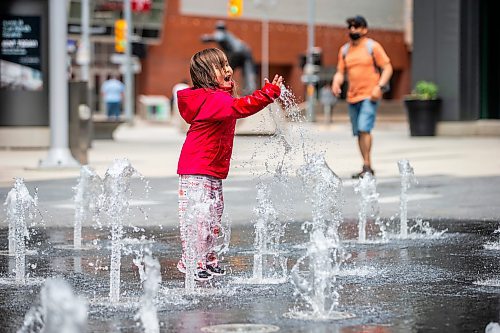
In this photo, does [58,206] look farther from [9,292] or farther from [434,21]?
[434,21]

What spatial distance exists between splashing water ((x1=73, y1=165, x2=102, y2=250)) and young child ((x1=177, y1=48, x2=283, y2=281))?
193 centimetres

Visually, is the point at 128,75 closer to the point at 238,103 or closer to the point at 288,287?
the point at 238,103

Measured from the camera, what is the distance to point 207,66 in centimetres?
793

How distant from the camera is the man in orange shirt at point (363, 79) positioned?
1598 centimetres

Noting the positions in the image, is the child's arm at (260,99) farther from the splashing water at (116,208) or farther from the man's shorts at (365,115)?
the man's shorts at (365,115)

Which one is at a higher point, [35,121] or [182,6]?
[182,6]

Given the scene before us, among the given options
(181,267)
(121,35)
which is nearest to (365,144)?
(181,267)

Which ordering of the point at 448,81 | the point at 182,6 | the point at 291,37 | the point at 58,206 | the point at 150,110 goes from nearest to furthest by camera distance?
1. the point at 58,206
2. the point at 448,81
3. the point at 150,110
4. the point at 182,6
5. the point at 291,37

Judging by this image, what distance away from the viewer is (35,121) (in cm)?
2472

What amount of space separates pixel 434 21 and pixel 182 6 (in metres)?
42.9

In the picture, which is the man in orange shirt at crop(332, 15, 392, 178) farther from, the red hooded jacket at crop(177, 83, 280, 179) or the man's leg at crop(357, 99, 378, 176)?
the red hooded jacket at crop(177, 83, 280, 179)

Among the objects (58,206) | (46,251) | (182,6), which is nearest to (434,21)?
(58,206)

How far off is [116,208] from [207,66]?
1.55 metres

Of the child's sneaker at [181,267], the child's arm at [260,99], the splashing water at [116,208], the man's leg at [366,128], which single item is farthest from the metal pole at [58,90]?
the child's arm at [260,99]
